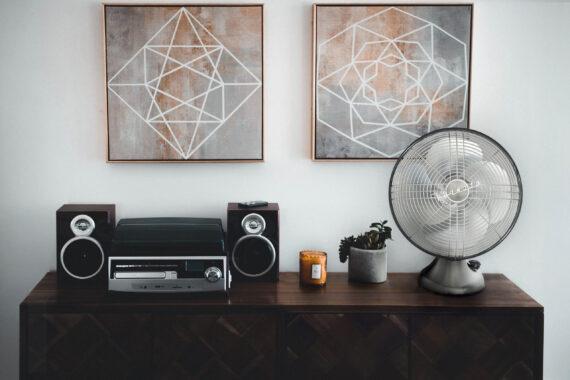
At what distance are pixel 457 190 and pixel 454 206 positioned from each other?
0.18 ft

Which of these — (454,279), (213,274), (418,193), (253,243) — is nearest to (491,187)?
(418,193)

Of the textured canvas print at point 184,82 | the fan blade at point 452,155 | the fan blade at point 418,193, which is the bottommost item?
the fan blade at point 418,193

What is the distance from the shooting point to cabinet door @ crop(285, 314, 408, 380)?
1.75m

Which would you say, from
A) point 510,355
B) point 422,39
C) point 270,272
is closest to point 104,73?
point 270,272

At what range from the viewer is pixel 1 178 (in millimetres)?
2125

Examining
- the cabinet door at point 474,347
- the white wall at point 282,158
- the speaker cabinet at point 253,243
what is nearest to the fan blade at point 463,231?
the cabinet door at point 474,347

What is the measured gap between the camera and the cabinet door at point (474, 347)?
1.74m

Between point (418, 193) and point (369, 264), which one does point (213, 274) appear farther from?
point (418, 193)

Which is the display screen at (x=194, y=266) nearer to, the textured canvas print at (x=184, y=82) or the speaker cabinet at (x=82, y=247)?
the speaker cabinet at (x=82, y=247)

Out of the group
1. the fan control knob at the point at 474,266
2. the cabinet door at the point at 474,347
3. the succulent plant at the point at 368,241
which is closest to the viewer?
the cabinet door at the point at 474,347

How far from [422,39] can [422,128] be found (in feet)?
1.15

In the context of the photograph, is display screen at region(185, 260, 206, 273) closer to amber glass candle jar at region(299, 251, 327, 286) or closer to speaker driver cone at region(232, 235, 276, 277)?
speaker driver cone at region(232, 235, 276, 277)

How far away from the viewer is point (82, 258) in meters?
1.93

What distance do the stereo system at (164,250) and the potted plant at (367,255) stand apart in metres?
0.28
